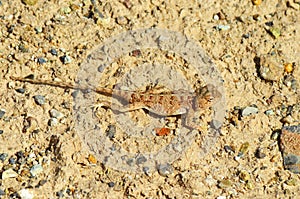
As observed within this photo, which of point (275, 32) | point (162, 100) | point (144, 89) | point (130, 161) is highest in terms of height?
point (275, 32)

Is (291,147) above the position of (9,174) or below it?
above

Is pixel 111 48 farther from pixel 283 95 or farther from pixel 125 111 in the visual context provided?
pixel 283 95

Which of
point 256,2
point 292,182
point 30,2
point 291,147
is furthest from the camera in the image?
point 256,2

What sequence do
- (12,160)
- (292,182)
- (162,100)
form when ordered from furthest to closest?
(162,100) → (292,182) → (12,160)

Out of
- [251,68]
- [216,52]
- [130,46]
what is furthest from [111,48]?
[251,68]

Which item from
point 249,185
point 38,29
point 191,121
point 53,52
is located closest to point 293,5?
point 191,121

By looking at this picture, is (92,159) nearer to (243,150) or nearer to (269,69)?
(243,150)

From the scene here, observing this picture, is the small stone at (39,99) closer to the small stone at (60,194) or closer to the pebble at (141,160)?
the small stone at (60,194)
